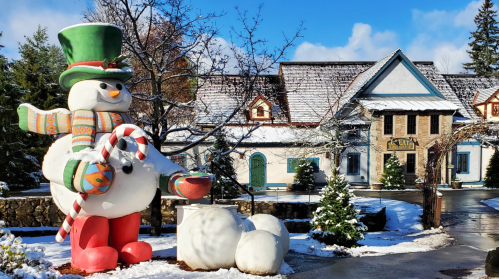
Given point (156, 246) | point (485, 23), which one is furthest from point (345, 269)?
point (485, 23)

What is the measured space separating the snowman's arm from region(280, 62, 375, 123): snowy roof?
18.8m

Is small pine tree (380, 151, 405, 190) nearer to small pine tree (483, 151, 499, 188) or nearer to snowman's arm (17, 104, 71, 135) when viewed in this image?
small pine tree (483, 151, 499, 188)

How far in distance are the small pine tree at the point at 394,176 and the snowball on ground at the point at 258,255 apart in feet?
59.9

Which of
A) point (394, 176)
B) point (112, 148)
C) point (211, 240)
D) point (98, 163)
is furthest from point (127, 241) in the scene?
point (394, 176)

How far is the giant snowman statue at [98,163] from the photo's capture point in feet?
22.6

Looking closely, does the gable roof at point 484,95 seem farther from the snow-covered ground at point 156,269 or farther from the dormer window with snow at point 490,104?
the snow-covered ground at point 156,269

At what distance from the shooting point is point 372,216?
14.0 metres

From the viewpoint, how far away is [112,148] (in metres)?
6.79

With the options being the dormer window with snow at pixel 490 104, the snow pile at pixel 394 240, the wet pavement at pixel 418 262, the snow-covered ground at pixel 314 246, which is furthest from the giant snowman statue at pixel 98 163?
the dormer window with snow at pixel 490 104

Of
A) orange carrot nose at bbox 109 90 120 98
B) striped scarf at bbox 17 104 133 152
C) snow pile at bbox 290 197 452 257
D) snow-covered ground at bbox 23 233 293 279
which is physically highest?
Result: orange carrot nose at bbox 109 90 120 98

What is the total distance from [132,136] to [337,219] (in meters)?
5.80

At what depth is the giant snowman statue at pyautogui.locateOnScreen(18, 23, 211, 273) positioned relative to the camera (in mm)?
6895

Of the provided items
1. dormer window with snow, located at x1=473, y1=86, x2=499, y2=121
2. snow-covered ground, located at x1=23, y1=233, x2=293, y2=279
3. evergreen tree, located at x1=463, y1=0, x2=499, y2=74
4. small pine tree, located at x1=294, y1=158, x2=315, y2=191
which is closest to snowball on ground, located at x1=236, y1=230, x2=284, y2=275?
snow-covered ground, located at x1=23, y1=233, x2=293, y2=279

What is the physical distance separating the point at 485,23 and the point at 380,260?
50.2m
